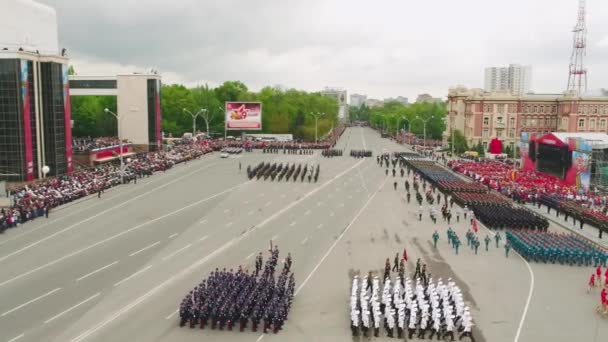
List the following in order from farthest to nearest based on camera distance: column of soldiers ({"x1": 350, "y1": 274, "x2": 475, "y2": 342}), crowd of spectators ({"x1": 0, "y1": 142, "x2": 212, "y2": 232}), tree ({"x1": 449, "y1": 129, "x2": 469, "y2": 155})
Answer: tree ({"x1": 449, "y1": 129, "x2": 469, "y2": 155}) → crowd of spectators ({"x1": 0, "y1": 142, "x2": 212, "y2": 232}) → column of soldiers ({"x1": 350, "y1": 274, "x2": 475, "y2": 342})

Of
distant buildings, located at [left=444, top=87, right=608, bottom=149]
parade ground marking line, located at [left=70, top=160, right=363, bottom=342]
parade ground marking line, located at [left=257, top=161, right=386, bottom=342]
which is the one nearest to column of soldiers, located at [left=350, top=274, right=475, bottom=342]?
parade ground marking line, located at [left=257, top=161, right=386, bottom=342]

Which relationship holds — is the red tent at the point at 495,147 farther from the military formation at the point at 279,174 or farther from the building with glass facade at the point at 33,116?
the building with glass facade at the point at 33,116

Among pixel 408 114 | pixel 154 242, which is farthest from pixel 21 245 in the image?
pixel 408 114

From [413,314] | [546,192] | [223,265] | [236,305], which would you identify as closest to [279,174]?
[546,192]

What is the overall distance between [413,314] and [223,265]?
9.77 meters

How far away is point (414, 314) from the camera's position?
17.2 m

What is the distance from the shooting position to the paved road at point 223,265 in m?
17.7

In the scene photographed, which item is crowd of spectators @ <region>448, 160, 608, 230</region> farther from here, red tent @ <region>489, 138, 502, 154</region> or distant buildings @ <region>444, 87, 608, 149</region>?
distant buildings @ <region>444, 87, 608, 149</region>

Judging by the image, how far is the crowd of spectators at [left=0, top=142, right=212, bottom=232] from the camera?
32.9 m

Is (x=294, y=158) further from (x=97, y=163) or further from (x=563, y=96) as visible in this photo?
(x=563, y=96)

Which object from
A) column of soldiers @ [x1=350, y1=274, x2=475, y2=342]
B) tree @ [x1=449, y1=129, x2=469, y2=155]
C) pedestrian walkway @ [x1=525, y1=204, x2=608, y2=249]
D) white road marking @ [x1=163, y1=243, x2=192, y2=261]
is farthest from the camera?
tree @ [x1=449, y1=129, x2=469, y2=155]

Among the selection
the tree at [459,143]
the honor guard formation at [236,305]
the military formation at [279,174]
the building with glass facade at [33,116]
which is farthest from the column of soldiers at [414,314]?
the tree at [459,143]

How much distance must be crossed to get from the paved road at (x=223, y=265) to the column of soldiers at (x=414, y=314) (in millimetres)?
759

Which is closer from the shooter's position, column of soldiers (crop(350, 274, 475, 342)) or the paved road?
column of soldiers (crop(350, 274, 475, 342))
